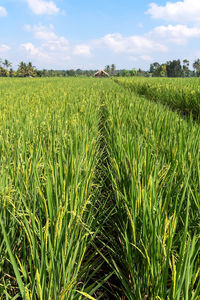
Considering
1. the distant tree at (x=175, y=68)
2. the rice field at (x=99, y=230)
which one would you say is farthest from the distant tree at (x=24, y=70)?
the rice field at (x=99, y=230)

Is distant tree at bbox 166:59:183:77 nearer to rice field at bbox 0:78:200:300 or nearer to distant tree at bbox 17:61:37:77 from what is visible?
distant tree at bbox 17:61:37:77

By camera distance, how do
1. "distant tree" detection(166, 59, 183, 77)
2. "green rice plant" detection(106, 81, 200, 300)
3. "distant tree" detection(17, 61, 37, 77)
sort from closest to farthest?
"green rice plant" detection(106, 81, 200, 300) → "distant tree" detection(17, 61, 37, 77) → "distant tree" detection(166, 59, 183, 77)

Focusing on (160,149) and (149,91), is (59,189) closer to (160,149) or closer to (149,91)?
(160,149)

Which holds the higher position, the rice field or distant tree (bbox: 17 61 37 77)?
distant tree (bbox: 17 61 37 77)

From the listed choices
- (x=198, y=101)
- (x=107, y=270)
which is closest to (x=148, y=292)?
(x=107, y=270)

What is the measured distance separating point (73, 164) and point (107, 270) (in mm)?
554

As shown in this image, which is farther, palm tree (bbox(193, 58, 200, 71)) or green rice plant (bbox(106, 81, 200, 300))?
palm tree (bbox(193, 58, 200, 71))

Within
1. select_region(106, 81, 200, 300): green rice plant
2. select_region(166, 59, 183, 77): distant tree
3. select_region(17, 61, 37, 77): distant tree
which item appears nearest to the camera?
select_region(106, 81, 200, 300): green rice plant

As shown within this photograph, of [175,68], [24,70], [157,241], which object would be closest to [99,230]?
[157,241]

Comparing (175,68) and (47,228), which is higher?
(175,68)

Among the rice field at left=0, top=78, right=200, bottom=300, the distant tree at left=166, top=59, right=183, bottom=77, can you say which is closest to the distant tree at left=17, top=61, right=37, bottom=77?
the distant tree at left=166, top=59, right=183, bottom=77

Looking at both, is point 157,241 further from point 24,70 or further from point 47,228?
point 24,70

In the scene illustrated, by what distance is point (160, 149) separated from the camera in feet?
5.93

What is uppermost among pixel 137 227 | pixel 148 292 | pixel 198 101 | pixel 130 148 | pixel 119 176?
pixel 198 101
